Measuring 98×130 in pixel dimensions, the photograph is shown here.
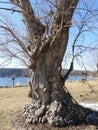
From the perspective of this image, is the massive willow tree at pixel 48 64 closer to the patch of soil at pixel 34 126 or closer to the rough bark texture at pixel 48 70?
the rough bark texture at pixel 48 70

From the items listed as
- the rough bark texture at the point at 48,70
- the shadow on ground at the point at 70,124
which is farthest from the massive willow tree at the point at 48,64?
the shadow on ground at the point at 70,124

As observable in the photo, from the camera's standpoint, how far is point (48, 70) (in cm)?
A: 838

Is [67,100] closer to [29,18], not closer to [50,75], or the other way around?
[50,75]

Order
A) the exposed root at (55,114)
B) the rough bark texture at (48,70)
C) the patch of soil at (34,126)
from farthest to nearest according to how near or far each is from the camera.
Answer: the rough bark texture at (48,70)
the exposed root at (55,114)
the patch of soil at (34,126)

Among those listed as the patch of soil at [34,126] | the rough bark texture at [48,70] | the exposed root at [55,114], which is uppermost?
the rough bark texture at [48,70]

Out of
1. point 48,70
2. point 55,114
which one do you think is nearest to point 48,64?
point 48,70

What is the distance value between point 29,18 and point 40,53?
3.15 ft

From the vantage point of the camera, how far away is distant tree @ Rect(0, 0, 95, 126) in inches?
314

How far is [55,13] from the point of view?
7992 mm

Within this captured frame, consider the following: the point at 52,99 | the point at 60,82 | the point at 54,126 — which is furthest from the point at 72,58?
the point at 54,126

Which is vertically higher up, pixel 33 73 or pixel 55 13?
pixel 55 13

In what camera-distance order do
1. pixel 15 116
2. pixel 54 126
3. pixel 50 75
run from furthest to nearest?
pixel 15 116
pixel 50 75
pixel 54 126

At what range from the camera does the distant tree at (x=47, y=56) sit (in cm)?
798

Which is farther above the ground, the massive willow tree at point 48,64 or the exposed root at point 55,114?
the massive willow tree at point 48,64
